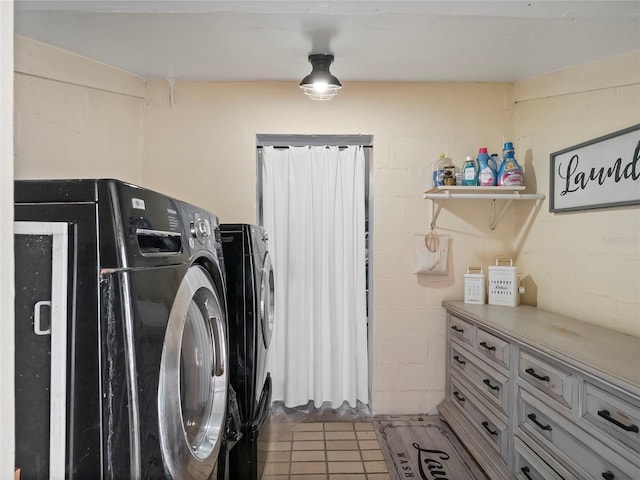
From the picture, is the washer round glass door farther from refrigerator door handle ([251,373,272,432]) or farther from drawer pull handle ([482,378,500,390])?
drawer pull handle ([482,378,500,390])

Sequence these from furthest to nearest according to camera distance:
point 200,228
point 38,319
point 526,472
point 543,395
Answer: point 526,472, point 543,395, point 200,228, point 38,319

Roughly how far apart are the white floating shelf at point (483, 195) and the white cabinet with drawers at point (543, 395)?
0.66m

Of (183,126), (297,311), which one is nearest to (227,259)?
(297,311)

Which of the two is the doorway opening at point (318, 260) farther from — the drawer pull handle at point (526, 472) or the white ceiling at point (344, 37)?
the drawer pull handle at point (526, 472)

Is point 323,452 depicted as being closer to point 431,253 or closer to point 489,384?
point 489,384

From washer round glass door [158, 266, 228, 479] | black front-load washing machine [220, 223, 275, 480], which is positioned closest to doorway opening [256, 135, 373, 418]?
black front-load washing machine [220, 223, 275, 480]

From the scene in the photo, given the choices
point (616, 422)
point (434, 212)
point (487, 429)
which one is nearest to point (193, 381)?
point (616, 422)

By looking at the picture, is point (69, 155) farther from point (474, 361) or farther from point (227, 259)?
point (474, 361)

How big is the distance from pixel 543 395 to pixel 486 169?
1436mm

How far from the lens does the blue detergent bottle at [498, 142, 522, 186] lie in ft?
8.11

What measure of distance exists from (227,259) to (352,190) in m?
1.32

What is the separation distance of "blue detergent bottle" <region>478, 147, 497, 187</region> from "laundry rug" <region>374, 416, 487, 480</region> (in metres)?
1.61

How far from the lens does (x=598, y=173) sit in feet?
6.51

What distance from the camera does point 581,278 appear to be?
2135mm
